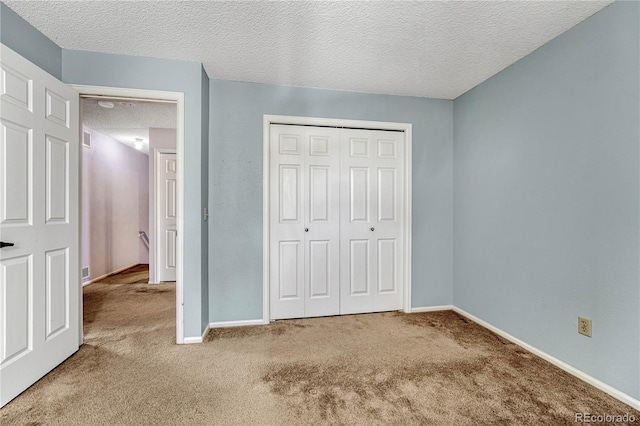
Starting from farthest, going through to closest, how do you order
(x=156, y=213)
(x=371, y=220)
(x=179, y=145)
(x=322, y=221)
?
1. (x=156, y=213)
2. (x=371, y=220)
3. (x=322, y=221)
4. (x=179, y=145)

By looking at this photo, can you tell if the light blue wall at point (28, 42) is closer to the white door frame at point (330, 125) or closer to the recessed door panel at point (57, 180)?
the recessed door panel at point (57, 180)

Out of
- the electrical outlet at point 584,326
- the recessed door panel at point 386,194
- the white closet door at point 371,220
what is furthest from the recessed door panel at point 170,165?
the electrical outlet at point 584,326

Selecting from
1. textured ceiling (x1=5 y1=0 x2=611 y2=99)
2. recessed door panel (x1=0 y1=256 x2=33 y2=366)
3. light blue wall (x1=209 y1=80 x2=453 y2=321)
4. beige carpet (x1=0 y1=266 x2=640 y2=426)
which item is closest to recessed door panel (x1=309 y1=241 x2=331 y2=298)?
beige carpet (x1=0 y1=266 x2=640 y2=426)

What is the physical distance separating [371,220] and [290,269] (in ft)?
3.31

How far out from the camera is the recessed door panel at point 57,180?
197 cm

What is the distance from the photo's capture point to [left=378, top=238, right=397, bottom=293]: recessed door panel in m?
3.20

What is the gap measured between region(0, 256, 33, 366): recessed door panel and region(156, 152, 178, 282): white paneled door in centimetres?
277

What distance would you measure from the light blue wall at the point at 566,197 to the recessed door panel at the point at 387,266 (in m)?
0.80

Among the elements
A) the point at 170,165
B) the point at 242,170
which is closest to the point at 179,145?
Result: the point at 242,170

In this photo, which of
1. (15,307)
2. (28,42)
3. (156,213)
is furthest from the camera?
(156,213)

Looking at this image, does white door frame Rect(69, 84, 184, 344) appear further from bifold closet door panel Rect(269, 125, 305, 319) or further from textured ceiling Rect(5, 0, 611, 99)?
bifold closet door panel Rect(269, 125, 305, 319)

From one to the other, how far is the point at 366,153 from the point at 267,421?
248 cm

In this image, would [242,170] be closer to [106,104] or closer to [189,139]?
[189,139]

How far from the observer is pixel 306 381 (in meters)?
1.90
